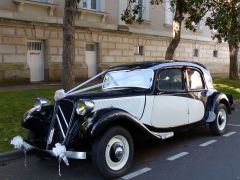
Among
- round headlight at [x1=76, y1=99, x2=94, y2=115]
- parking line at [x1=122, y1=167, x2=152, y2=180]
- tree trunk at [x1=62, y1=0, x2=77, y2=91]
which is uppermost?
tree trunk at [x1=62, y1=0, x2=77, y2=91]

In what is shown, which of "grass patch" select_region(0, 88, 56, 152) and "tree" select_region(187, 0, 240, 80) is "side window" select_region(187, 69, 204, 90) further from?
"tree" select_region(187, 0, 240, 80)

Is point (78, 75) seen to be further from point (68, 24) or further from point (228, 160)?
point (228, 160)

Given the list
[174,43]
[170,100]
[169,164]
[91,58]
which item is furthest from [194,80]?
[91,58]

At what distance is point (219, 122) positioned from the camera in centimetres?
802

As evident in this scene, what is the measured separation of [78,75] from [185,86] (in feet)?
46.2

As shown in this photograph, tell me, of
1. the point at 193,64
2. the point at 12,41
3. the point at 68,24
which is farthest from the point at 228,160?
the point at 12,41

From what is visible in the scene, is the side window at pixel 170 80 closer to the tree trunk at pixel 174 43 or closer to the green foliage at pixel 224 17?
the green foliage at pixel 224 17

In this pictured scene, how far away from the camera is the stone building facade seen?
17.7m

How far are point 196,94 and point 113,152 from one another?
8.77ft

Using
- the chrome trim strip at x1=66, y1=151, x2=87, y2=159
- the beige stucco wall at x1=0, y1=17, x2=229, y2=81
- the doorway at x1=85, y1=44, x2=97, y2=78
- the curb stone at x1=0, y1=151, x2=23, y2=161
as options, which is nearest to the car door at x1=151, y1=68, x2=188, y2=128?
the chrome trim strip at x1=66, y1=151, x2=87, y2=159

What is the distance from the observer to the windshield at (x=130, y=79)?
6.50 meters

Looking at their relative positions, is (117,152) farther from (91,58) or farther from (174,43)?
(91,58)

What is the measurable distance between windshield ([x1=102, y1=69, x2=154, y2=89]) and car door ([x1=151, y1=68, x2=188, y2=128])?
6.9 inches

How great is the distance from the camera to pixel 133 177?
5.39 metres
